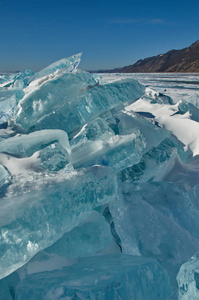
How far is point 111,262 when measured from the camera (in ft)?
2.90

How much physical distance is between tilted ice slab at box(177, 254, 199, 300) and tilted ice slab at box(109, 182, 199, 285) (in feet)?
0.61

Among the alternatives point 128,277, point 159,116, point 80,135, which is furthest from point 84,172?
point 159,116

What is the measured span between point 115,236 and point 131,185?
0.29 meters

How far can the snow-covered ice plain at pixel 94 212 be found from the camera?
0.77 metres

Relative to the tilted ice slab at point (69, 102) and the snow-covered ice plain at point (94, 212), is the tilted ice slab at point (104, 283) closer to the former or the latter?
the snow-covered ice plain at point (94, 212)

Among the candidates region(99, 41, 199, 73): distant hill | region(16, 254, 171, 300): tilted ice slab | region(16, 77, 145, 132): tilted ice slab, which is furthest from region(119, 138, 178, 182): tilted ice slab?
region(99, 41, 199, 73): distant hill

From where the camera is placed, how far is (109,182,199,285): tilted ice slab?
1030 millimetres

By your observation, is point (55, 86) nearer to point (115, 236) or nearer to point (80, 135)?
point (80, 135)

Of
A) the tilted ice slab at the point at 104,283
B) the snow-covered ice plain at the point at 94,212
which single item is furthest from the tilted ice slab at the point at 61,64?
the tilted ice slab at the point at 104,283

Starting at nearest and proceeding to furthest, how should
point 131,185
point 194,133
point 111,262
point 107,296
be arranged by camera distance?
point 107,296
point 111,262
point 131,185
point 194,133

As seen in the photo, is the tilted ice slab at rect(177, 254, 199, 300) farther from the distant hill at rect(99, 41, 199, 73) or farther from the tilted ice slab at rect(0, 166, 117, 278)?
the distant hill at rect(99, 41, 199, 73)

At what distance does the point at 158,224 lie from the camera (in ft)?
3.62

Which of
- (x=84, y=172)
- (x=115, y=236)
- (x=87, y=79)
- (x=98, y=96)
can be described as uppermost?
(x=87, y=79)

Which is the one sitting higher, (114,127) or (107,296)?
(114,127)
